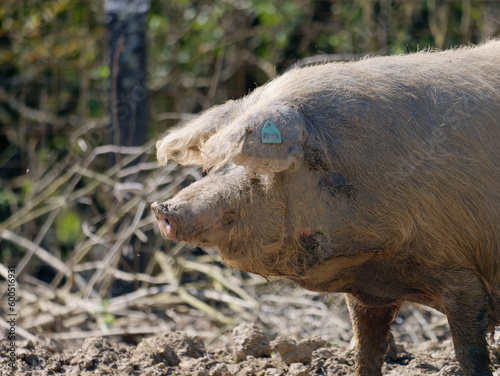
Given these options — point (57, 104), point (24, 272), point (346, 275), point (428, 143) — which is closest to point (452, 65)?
point (428, 143)

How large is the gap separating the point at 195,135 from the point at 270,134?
1.46 feet

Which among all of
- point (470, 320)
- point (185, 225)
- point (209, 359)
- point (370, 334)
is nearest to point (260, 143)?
point (185, 225)

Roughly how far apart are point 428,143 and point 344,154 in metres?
0.35

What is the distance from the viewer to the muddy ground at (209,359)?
3281 millimetres

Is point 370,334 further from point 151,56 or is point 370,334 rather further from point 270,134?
point 151,56

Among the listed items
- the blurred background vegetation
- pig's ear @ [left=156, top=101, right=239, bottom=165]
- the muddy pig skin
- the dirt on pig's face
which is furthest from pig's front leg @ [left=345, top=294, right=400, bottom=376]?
the blurred background vegetation

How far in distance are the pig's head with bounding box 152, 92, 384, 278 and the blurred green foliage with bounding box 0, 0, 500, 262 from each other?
4.77 meters

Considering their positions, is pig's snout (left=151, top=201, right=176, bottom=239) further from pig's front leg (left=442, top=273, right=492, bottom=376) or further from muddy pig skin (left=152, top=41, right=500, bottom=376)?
pig's front leg (left=442, top=273, right=492, bottom=376)

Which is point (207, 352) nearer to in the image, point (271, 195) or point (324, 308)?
point (271, 195)

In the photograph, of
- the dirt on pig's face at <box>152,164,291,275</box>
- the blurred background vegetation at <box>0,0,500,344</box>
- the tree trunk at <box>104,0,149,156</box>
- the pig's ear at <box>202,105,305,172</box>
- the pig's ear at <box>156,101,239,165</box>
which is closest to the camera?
the pig's ear at <box>202,105,305,172</box>

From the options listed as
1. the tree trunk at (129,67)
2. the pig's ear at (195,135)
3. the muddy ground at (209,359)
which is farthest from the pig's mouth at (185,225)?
the tree trunk at (129,67)

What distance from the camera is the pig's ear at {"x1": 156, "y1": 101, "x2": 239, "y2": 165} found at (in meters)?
2.87

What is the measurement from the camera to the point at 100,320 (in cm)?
529

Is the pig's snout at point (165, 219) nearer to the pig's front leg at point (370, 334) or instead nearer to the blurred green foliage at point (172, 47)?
the pig's front leg at point (370, 334)
